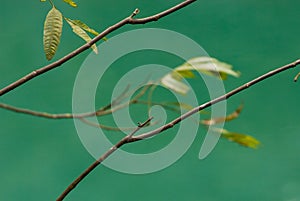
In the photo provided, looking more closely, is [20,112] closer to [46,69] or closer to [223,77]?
[46,69]

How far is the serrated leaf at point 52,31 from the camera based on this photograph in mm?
386

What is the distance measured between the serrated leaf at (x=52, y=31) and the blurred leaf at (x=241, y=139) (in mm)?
209

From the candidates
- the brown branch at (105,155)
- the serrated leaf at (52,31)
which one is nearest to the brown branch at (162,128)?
the brown branch at (105,155)

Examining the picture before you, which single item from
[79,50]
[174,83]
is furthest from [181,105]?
[79,50]

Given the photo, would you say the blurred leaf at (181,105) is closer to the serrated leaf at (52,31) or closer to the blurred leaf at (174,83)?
the blurred leaf at (174,83)

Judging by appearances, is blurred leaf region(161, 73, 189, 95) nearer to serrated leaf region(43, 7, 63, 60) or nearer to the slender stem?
the slender stem

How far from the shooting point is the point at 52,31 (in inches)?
15.4

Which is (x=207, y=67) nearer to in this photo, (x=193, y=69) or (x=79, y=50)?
(x=193, y=69)

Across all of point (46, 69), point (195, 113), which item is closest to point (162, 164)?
point (195, 113)

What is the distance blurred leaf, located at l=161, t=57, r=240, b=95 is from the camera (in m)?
0.24

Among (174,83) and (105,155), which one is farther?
(105,155)

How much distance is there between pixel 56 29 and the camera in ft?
1.29

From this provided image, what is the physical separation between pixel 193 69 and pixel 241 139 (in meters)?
0.05

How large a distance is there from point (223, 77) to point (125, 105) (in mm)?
104
